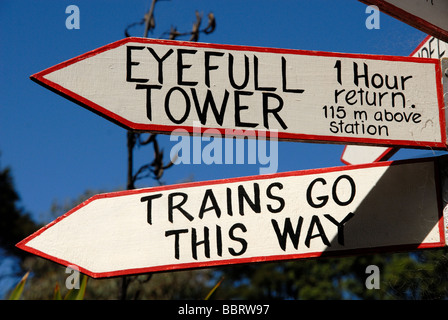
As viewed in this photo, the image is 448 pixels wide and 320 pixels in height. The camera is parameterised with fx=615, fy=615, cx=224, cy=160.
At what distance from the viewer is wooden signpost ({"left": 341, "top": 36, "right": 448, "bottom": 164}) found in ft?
7.42

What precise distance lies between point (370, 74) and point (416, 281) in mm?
943

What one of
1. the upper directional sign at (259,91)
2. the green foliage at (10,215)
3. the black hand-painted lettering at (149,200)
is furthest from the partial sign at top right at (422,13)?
the green foliage at (10,215)

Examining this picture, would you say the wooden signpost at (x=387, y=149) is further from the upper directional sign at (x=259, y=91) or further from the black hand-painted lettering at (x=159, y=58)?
the black hand-painted lettering at (x=159, y=58)

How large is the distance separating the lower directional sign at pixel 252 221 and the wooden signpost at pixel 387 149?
0.63 ft

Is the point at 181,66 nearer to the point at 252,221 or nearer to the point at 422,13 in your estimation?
the point at 252,221

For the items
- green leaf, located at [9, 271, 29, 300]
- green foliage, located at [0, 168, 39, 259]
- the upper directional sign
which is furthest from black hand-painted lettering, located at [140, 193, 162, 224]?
green foliage, located at [0, 168, 39, 259]

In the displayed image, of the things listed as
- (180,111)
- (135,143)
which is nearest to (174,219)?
(180,111)

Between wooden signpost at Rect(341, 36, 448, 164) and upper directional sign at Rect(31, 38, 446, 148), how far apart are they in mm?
143

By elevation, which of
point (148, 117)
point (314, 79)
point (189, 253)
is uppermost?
point (314, 79)

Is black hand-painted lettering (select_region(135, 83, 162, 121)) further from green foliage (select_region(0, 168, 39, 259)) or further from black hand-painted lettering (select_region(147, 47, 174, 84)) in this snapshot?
green foliage (select_region(0, 168, 39, 259))

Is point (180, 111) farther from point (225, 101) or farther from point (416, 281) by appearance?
point (416, 281)

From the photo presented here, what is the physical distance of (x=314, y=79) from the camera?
2.02m

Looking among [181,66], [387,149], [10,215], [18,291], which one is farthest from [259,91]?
[10,215]

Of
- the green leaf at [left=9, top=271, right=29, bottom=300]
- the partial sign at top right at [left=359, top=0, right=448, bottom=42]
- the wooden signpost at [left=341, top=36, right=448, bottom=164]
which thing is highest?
the partial sign at top right at [left=359, top=0, right=448, bottom=42]
